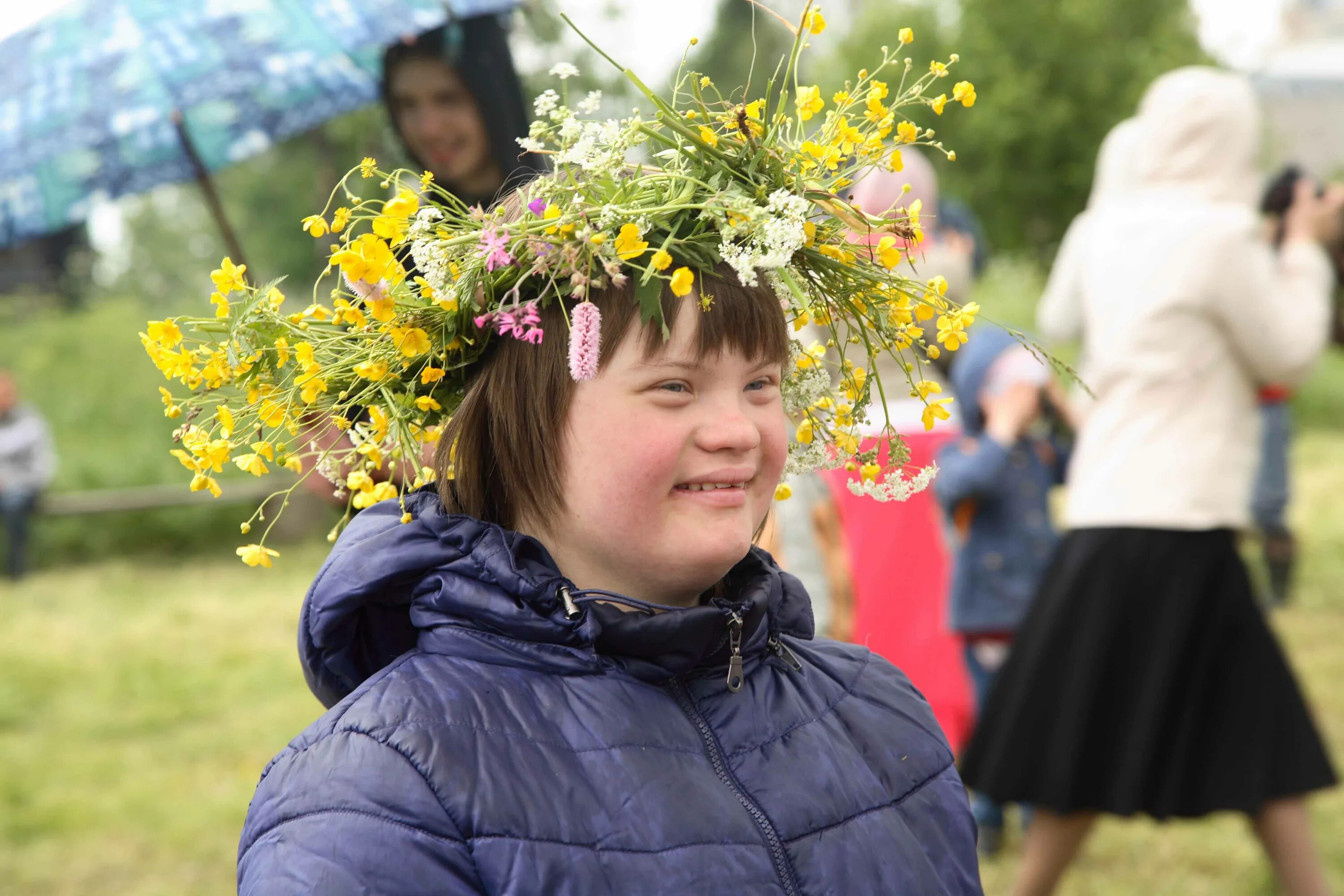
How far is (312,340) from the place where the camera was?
5.06 ft

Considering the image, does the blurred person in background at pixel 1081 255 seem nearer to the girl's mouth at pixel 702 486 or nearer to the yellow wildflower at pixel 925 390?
the yellow wildflower at pixel 925 390

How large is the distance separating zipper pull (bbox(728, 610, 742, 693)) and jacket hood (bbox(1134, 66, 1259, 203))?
246cm

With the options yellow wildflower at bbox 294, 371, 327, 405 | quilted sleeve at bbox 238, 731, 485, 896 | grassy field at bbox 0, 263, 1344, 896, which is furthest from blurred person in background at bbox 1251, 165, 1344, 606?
quilted sleeve at bbox 238, 731, 485, 896

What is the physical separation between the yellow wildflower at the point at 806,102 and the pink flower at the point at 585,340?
356 mm

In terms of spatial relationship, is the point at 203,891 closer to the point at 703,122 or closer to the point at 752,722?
the point at 752,722

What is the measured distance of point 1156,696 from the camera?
11.0ft

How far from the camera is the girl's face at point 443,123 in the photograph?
10.3ft

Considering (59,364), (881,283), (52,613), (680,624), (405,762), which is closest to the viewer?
(405,762)

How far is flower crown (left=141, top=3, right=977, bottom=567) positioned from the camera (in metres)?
1.40

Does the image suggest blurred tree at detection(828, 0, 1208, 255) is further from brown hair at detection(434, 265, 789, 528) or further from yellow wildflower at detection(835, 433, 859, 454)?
brown hair at detection(434, 265, 789, 528)

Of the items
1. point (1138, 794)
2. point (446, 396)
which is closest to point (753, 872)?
point (446, 396)

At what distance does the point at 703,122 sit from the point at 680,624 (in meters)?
0.56

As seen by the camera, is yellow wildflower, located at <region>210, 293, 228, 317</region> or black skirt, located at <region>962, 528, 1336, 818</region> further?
black skirt, located at <region>962, 528, 1336, 818</region>

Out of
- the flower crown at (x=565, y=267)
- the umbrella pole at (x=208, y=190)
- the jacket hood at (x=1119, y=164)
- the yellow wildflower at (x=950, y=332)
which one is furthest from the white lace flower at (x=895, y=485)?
the jacket hood at (x=1119, y=164)
